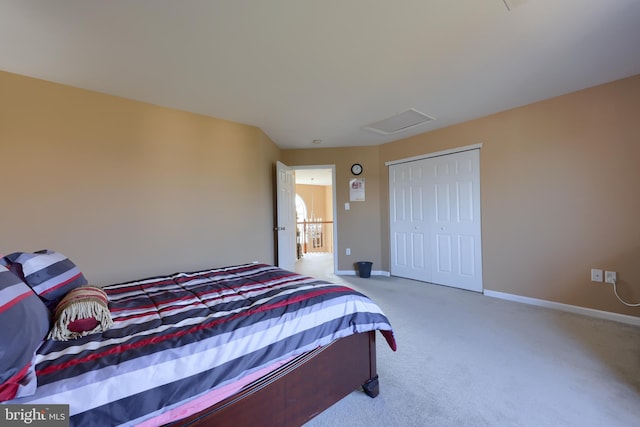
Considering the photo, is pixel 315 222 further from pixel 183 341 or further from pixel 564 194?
pixel 183 341

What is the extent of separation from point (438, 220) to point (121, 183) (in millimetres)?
3875

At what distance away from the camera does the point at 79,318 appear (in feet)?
3.57

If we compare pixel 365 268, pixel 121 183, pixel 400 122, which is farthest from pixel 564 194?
pixel 121 183

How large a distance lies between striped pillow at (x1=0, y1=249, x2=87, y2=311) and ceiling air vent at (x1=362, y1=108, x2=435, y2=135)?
10.7ft

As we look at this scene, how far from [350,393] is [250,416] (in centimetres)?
67

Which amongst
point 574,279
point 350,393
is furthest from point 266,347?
point 574,279

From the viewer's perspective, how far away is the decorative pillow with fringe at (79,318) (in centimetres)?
105

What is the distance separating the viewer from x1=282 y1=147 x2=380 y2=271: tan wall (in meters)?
4.64

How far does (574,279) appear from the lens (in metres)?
2.77

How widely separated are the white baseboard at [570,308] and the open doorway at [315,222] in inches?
96.1

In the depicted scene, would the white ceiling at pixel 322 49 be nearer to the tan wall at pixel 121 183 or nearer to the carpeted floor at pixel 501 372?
the tan wall at pixel 121 183

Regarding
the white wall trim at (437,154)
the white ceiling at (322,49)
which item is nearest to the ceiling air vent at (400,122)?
the white ceiling at (322,49)

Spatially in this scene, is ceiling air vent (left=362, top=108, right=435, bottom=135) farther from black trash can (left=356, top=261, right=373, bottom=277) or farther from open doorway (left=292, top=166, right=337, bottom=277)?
black trash can (left=356, top=261, right=373, bottom=277)

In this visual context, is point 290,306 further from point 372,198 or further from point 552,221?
point 372,198
